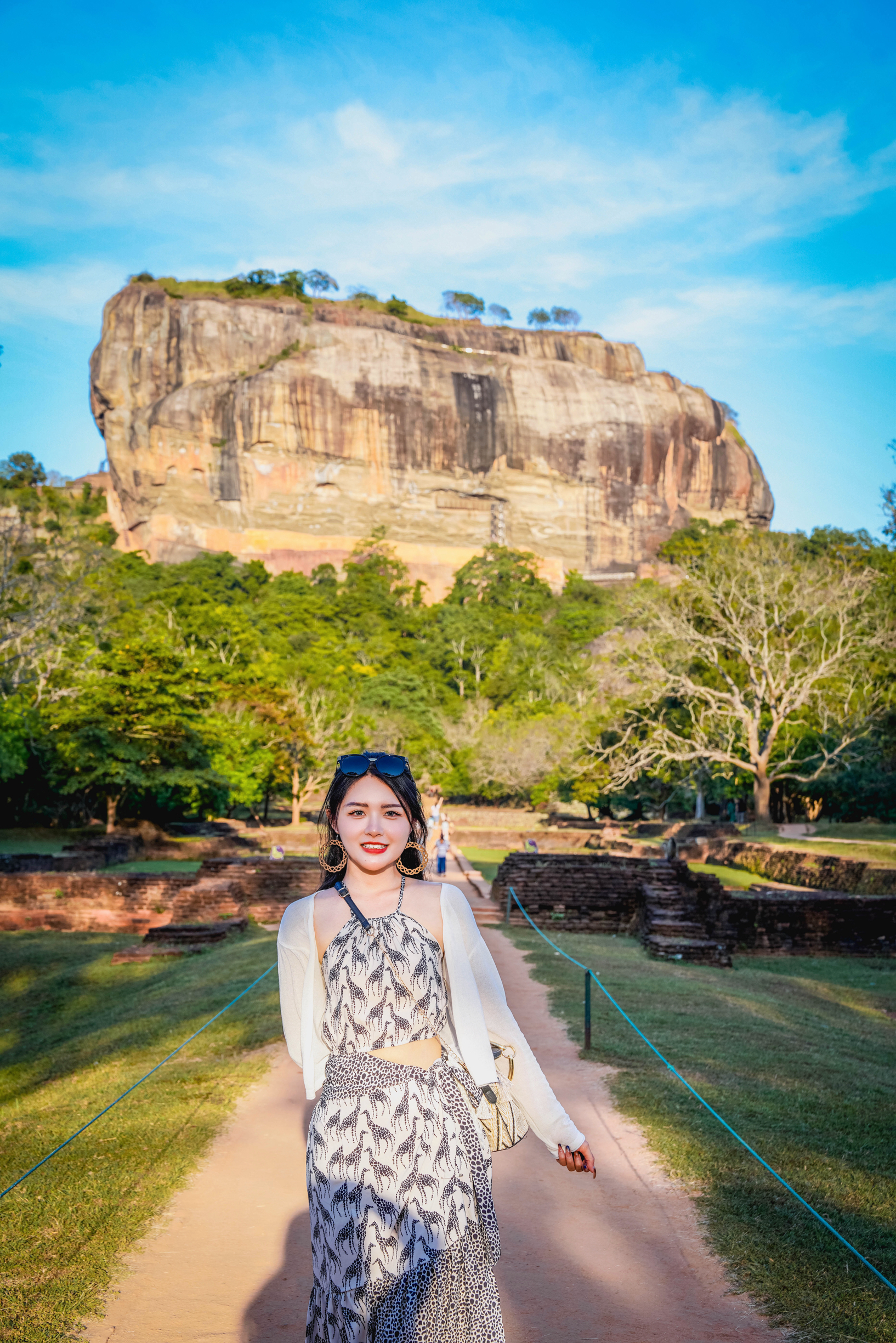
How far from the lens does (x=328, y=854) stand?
8.04 ft

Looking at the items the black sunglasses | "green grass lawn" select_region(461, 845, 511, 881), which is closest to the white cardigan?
the black sunglasses

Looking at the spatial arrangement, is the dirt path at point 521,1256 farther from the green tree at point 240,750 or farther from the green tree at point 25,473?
the green tree at point 25,473

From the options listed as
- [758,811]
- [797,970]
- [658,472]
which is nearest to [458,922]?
[797,970]

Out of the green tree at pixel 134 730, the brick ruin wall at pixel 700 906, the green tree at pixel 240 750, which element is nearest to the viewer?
the brick ruin wall at pixel 700 906

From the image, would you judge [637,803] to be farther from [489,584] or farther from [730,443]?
[730,443]

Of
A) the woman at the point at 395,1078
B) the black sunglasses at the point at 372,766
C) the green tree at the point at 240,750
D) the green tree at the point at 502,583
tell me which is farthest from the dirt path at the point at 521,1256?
the green tree at the point at 502,583

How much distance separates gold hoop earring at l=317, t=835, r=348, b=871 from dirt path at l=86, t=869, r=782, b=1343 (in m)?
1.76

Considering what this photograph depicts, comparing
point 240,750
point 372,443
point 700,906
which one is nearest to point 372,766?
point 700,906

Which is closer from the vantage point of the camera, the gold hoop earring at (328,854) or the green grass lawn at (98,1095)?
the gold hoop earring at (328,854)

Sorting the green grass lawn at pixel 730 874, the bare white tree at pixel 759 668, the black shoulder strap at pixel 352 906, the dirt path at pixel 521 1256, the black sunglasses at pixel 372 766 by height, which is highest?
the bare white tree at pixel 759 668

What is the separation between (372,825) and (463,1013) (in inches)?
18.2

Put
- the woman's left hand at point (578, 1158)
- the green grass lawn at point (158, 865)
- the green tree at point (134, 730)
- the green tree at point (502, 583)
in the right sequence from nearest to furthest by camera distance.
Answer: the woman's left hand at point (578, 1158) < the green grass lawn at point (158, 865) < the green tree at point (134, 730) < the green tree at point (502, 583)

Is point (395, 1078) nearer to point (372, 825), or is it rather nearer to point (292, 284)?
point (372, 825)

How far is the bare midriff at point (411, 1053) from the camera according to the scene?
2.15 m
